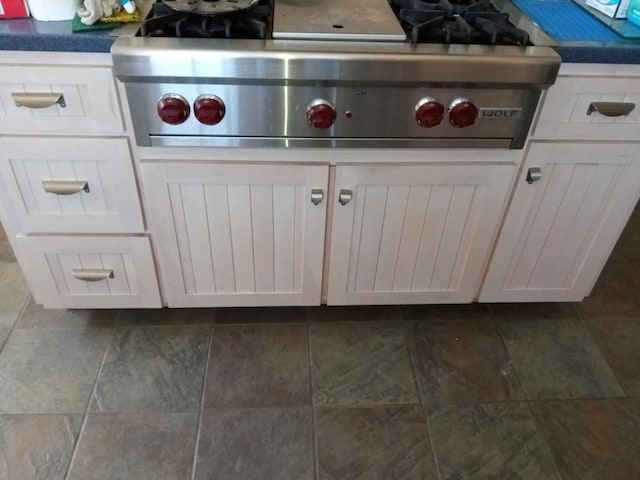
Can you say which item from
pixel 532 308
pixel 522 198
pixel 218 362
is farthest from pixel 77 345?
pixel 532 308

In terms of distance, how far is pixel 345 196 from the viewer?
4.17 ft

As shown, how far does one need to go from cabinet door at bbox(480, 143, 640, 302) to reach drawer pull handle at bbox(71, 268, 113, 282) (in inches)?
41.3

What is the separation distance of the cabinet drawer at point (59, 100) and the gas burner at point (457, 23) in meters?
0.66

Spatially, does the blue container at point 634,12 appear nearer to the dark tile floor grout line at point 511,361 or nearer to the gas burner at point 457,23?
the gas burner at point 457,23

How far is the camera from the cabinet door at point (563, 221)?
129 centimetres

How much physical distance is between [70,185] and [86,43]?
0.35 meters

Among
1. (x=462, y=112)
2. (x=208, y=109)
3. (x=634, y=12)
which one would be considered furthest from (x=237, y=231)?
(x=634, y=12)

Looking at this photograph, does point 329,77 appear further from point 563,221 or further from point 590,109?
point 563,221

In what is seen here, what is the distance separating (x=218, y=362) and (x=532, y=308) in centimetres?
100

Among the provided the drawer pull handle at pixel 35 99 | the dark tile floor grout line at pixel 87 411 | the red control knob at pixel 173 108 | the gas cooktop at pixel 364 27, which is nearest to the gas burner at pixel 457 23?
the gas cooktop at pixel 364 27

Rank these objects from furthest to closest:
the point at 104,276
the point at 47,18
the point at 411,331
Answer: the point at 411,331 < the point at 104,276 < the point at 47,18

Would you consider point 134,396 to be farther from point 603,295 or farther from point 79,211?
point 603,295

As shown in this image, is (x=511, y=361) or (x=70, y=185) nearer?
(x=70, y=185)

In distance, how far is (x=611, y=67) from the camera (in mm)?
1156
